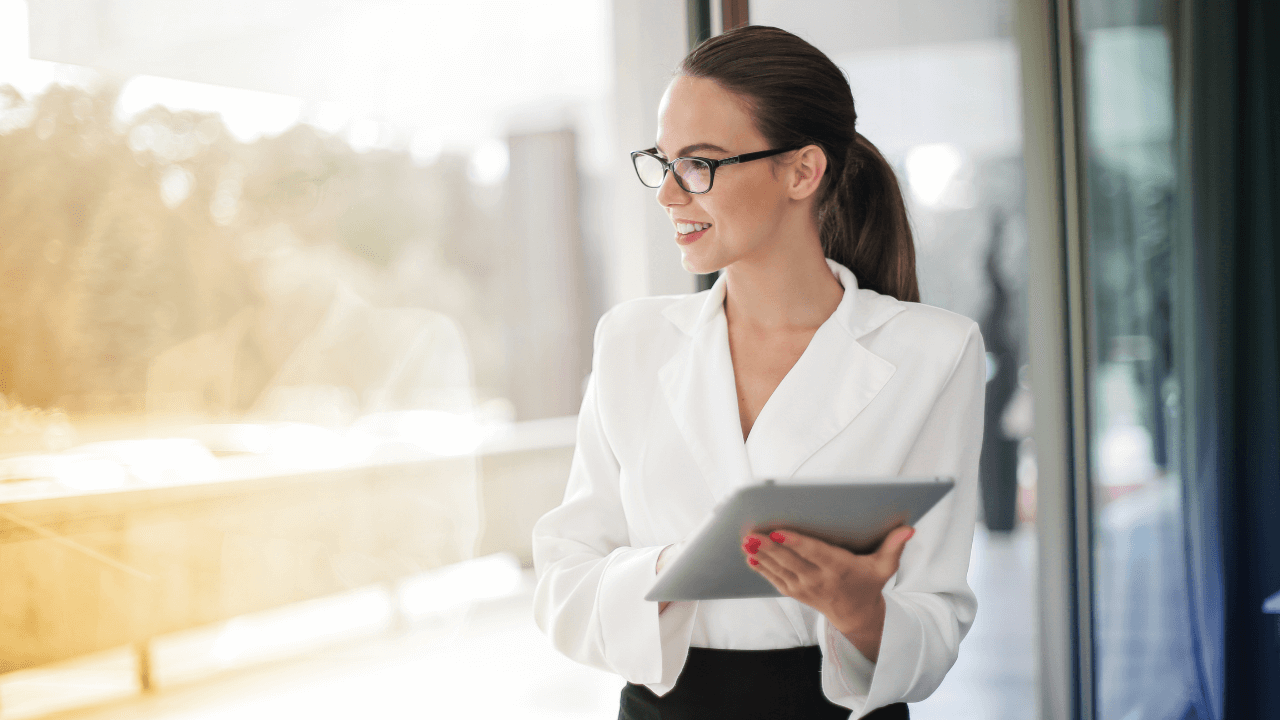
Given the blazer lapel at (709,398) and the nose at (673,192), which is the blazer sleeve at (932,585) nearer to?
the blazer lapel at (709,398)

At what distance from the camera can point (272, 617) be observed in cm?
150

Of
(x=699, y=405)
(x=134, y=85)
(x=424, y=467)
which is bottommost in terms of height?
(x=424, y=467)

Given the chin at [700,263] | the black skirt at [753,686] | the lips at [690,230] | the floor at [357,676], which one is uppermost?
the lips at [690,230]

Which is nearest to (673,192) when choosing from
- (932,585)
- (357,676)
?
(932,585)

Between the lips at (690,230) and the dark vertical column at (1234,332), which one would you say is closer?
the lips at (690,230)

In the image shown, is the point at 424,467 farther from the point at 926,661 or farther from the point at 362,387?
the point at 926,661

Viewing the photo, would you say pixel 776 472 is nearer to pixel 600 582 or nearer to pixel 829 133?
pixel 600 582

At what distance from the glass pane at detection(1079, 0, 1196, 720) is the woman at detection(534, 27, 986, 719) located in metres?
1.81

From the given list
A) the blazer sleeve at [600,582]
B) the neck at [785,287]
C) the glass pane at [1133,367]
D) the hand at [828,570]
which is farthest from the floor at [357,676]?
the glass pane at [1133,367]

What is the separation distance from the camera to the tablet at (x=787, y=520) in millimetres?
817

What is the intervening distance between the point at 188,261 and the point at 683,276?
0.87 meters

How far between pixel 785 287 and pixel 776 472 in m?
0.27

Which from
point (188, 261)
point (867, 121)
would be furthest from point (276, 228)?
point (867, 121)

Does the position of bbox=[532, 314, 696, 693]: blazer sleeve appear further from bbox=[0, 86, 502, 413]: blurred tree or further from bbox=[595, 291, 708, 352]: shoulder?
bbox=[0, 86, 502, 413]: blurred tree
